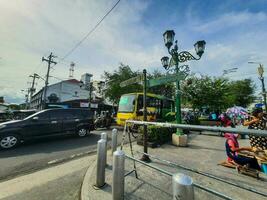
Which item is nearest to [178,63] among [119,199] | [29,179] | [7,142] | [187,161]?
[187,161]

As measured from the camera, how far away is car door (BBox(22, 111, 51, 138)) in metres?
7.55

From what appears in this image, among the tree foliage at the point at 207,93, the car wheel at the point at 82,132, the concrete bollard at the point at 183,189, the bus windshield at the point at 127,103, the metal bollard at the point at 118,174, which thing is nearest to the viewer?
the concrete bollard at the point at 183,189

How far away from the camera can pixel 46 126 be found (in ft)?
26.8

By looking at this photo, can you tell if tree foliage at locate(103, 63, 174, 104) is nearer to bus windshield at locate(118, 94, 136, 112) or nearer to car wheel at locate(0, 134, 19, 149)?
bus windshield at locate(118, 94, 136, 112)

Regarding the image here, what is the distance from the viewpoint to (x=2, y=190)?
11.2ft

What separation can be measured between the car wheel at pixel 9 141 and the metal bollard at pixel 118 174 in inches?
269

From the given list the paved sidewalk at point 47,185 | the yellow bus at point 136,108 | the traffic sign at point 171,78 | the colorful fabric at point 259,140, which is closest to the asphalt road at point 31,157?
the paved sidewalk at point 47,185

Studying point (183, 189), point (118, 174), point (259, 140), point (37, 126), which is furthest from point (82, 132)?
point (183, 189)

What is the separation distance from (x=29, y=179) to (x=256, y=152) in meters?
6.09

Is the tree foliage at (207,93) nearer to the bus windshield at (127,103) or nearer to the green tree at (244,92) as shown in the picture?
Answer: the bus windshield at (127,103)

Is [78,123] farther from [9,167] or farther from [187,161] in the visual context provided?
[187,161]

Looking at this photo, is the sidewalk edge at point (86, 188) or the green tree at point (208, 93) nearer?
the sidewalk edge at point (86, 188)

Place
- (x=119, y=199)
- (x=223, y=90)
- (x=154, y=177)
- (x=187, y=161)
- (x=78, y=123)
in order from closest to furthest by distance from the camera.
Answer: (x=119, y=199) < (x=154, y=177) < (x=187, y=161) < (x=78, y=123) < (x=223, y=90)

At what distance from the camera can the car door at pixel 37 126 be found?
7.55 meters
